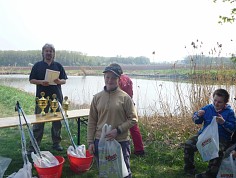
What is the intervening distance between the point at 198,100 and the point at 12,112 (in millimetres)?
5608

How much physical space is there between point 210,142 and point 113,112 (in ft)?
4.44

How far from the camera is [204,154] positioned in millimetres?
3117

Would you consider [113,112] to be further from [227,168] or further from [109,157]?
[227,168]

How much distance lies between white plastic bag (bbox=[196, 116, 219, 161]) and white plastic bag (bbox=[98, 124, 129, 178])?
120 centimetres

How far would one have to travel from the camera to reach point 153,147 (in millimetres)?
4707

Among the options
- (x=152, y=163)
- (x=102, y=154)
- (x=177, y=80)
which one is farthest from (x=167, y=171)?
(x=177, y=80)

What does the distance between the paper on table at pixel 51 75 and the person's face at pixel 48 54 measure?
1.02ft

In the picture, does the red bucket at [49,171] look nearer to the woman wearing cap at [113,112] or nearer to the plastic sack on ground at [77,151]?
the plastic sack on ground at [77,151]

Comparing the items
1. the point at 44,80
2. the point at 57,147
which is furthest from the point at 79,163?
the point at 44,80

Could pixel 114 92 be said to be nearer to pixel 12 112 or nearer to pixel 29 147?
pixel 29 147

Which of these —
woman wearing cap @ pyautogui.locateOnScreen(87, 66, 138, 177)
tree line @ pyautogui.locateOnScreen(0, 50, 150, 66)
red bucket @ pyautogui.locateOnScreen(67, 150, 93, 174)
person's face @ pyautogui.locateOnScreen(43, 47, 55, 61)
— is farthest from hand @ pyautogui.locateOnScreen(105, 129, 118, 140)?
tree line @ pyautogui.locateOnScreen(0, 50, 150, 66)

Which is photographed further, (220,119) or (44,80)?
(44,80)

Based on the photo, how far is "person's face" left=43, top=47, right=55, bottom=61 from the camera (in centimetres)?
403

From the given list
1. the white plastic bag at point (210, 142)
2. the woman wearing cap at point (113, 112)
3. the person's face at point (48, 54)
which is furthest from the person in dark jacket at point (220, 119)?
the person's face at point (48, 54)
